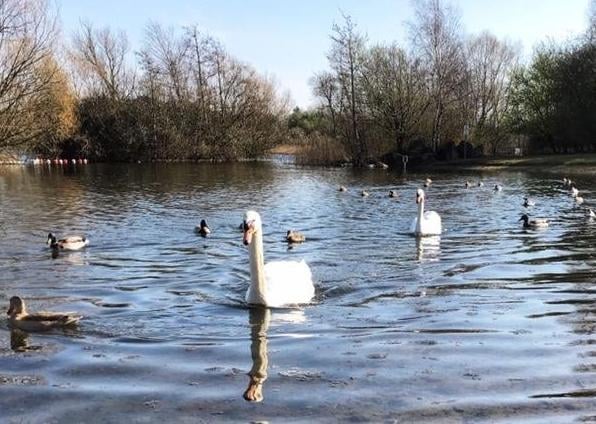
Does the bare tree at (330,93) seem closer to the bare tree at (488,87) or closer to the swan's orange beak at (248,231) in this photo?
the bare tree at (488,87)

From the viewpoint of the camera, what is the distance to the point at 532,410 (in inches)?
227

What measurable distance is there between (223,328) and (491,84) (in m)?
62.7

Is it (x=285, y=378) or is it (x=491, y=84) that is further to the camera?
(x=491, y=84)

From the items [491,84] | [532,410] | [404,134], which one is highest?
[491,84]

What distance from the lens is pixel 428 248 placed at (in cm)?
1572

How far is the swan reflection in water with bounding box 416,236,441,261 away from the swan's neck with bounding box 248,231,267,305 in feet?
17.8

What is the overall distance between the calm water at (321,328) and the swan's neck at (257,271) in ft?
0.86

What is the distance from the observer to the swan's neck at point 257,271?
31.1ft

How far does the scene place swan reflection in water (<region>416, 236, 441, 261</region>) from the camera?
1448cm

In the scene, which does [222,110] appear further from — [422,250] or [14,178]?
[422,250]

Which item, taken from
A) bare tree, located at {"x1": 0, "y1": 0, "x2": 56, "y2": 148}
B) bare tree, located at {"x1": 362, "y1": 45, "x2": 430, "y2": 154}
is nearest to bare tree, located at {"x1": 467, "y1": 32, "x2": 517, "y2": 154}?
bare tree, located at {"x1": 362, "y1": 45, "x2": 430, "y2": 154}

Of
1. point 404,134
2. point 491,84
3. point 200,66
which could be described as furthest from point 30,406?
point 200,66

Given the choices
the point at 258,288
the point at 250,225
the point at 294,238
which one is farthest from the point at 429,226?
the point at 250,225

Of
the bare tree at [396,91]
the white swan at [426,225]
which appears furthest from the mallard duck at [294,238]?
the bare tree at [396,91]
